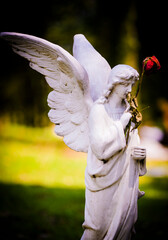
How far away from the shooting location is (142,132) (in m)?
11.1

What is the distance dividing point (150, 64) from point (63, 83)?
0.75 metres

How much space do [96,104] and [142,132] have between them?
870 centimetres

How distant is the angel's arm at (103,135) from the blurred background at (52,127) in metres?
2.35

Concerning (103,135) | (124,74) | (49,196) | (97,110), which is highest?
(124,74)

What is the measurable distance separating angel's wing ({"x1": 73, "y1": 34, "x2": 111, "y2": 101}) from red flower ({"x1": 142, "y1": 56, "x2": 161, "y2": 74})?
18.2 inches

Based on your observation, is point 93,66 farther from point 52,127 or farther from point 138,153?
point 52,127

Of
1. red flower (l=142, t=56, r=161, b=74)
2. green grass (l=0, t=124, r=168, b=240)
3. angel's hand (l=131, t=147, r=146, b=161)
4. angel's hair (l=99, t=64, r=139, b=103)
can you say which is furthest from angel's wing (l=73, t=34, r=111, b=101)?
green grass (l=0, t=124, r=168, b=240)

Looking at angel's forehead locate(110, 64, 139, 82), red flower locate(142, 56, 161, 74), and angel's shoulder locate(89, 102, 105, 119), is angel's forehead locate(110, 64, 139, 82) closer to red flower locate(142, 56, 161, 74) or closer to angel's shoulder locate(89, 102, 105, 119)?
red flower locate(142, 56, 161, 74)

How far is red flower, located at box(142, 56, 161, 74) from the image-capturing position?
8.43 feet

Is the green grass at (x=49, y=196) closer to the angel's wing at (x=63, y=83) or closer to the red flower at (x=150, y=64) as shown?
the angel's wing at (x=63, y=83)

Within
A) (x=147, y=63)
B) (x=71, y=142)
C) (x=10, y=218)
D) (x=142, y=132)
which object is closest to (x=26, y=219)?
(x=10, y=218)

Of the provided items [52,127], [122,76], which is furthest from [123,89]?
[52,127]

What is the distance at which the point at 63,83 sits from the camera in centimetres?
285

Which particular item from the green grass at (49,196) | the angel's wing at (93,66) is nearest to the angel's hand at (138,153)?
the angel's wing at (93,66)
